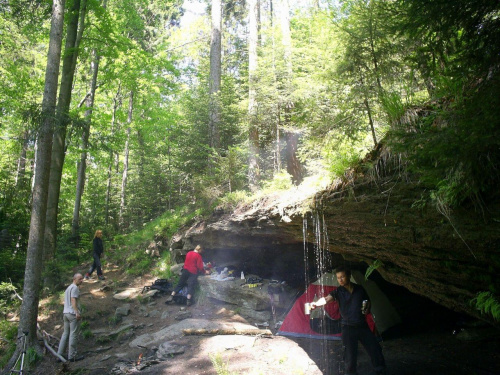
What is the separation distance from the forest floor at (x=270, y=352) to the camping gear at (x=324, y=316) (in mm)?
319

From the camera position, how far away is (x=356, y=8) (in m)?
5.94

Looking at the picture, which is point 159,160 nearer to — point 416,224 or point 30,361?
point 30,361

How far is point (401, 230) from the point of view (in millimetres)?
5160

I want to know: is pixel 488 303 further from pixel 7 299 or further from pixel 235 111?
pixel 7 299

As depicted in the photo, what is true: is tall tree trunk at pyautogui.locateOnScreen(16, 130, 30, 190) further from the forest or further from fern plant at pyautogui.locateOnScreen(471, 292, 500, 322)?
fern plant at pyautogui.locateOnScreen(471, 292, 500, 322)

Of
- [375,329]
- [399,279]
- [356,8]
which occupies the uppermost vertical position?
[356,8]

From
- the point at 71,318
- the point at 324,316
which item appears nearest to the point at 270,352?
the point at 324,316

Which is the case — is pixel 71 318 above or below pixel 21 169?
below

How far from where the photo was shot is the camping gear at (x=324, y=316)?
856 cm

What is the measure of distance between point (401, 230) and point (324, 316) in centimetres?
466

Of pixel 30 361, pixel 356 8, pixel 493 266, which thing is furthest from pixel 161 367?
pixel 356 8

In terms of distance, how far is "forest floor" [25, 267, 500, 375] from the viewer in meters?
6.58

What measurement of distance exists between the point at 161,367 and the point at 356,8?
873 centimetres

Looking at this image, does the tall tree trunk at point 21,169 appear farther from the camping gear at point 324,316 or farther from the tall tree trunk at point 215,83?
the camping gear at point 324,316
